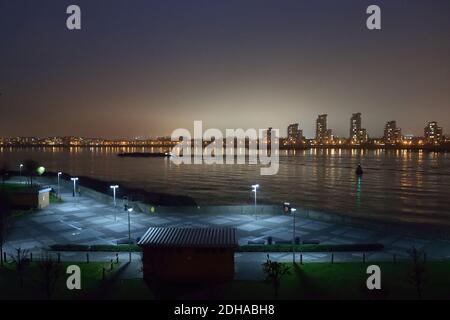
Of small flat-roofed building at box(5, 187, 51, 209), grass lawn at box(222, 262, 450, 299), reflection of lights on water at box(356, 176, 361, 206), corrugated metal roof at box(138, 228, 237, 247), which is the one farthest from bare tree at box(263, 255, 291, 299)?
reflection of lights on water at box(356, 176, 361, 206)

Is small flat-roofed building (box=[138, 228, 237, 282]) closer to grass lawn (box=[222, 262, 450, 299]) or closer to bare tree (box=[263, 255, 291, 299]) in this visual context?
grass lawn (box=[222, 262, 450, 299])

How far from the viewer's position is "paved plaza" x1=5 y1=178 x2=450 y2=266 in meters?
27.8

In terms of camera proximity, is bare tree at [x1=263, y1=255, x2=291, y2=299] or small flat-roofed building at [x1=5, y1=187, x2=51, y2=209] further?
small flat-roofed building at [x1=5, y1=187, x2=51, y2=209]

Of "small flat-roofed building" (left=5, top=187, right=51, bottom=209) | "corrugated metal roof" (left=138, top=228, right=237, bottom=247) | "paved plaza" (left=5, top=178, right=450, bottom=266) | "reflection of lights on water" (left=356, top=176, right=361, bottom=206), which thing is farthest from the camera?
"reflection of lights on water" (left=356, top=176, right=361, bottom=206)

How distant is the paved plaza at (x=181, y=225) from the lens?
1096 inches

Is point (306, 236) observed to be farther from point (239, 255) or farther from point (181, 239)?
point (181, 239)

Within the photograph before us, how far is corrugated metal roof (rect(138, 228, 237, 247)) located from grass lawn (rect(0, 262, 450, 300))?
89.1 inches

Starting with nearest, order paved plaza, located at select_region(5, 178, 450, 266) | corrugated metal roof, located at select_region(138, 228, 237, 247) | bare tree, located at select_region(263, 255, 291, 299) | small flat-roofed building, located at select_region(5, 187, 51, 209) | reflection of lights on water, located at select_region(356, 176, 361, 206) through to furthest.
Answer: bare tree, located at select_region(263, 255, 291, 299)
corrugated metal roof, located at select_region(138, 228, 237, 247)
paved plaza, located at select_region(5, 178, 450, 266)
small flat-roofed building, located at select_region(5, 187, 51, 209)
reflection of lights on water, located at select_region(356, 176, 361, 206)

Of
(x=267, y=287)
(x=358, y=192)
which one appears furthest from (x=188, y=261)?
(x=358, y=192)

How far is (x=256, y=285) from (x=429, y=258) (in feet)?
42.6

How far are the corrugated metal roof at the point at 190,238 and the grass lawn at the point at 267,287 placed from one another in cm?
226

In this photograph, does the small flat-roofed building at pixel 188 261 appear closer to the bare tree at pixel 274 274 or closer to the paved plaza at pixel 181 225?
the bare tree at pixel 274 274

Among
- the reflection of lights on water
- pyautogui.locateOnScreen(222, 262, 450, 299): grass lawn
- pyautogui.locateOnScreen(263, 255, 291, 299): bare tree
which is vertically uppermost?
pyautogui.locateOnScreen(263, 255, 291, 299): bare tree
